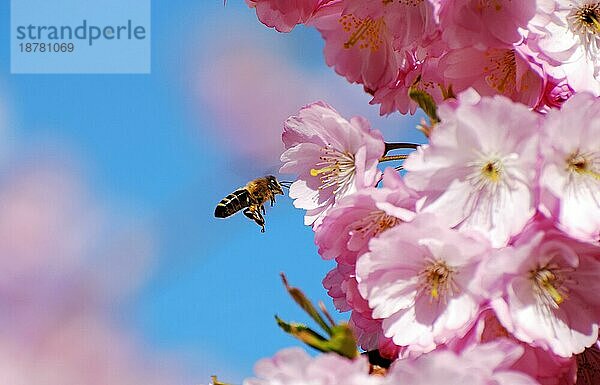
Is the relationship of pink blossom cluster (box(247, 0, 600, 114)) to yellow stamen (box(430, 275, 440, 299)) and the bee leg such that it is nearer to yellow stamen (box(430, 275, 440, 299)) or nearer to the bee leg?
yellow stamen (box(430, 275, 440, 299))

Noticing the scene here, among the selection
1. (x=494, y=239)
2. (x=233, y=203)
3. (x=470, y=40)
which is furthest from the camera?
(x=233, y=203)

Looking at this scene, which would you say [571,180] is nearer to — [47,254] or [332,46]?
[332,46]

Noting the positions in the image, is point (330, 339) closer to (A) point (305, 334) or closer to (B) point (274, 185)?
(A) point (305, 334)

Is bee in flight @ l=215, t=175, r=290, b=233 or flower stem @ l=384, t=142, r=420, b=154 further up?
bee in flight @ l=215, t=175, r=290, b=233

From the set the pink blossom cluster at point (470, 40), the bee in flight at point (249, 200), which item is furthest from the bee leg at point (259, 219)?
the pink blossom cluster at point (470, 40)

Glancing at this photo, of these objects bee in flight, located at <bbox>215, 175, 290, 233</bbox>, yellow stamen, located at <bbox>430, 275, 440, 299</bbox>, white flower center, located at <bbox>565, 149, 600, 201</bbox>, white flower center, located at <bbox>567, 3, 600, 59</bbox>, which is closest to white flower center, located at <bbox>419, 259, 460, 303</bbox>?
yellow stamen, located at <bbox>430, 275, 440, 299</bbox>

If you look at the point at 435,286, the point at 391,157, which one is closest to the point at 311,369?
the point at 435,286
